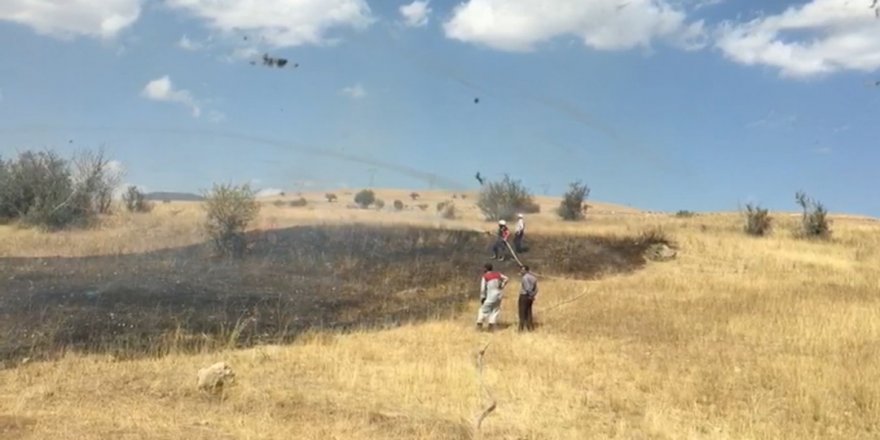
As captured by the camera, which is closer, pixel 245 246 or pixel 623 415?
pixel 623 415

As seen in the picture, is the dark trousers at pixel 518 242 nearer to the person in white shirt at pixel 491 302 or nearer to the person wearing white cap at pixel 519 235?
the person wearing white cap at pixel 519 235

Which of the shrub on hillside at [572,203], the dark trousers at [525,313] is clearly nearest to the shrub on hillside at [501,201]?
the shrub on hillside at [572,203]

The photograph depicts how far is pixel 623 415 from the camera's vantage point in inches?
445

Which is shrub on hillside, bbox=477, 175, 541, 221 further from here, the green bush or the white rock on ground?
the white rock on ground

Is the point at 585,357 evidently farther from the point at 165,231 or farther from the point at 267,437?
the point at 165,231

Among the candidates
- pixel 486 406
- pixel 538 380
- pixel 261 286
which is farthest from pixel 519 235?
pixel 486 406

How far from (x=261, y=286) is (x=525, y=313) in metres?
9.25

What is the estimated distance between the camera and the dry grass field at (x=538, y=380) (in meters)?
10.0

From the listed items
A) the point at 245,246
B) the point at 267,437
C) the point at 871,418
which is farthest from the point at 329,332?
the point at 245,246

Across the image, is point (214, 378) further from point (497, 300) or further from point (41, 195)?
point (41, 195)

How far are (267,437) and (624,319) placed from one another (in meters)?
13.2

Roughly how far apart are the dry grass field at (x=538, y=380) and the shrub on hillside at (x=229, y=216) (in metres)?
13.1

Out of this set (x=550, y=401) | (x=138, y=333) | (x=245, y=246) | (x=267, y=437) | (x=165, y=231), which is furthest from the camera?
(x=165, y=231)

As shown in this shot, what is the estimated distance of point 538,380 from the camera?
13.2 meters
